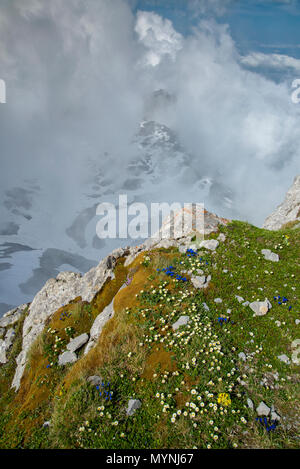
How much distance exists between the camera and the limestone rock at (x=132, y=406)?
247 inches

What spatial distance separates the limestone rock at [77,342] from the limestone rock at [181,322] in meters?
4.00

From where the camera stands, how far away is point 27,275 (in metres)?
158

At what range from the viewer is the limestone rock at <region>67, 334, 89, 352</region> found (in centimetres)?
955

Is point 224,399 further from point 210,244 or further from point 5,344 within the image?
point 5,344

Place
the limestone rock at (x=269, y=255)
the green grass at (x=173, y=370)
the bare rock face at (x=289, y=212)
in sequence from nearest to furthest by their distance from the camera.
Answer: the green grass at (x=173, y=370), the limestone rock at (x=269, y=255), the bare rock face at (x=289, y=212)

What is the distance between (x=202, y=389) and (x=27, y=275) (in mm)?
175363

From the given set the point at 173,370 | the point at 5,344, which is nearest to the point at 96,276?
the point at 5,344

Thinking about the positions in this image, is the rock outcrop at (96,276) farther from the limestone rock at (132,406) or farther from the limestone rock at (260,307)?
the limestone rock at (132,406)

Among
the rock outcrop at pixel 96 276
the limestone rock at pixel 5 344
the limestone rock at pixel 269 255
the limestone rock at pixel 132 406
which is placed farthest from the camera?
the limestone rock at pixel 5 344

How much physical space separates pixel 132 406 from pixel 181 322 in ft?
10.4

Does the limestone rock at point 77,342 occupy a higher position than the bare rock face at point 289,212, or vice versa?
the bare rock face at point 289,212

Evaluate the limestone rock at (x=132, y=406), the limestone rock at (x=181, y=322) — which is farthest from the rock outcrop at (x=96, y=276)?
the limestone rock at (x=132, y=406)

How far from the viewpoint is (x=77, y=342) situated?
384 inches

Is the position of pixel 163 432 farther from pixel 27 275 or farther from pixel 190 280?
pixel 27 275
